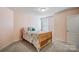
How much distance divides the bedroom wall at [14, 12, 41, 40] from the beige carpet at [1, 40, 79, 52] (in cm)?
13

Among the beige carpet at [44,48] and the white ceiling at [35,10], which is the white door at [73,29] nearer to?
the beige carpet at [44,48]

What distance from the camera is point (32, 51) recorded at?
168cm

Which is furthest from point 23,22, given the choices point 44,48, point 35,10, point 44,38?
point 44,48

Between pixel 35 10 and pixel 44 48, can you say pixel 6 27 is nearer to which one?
pixel 35 10

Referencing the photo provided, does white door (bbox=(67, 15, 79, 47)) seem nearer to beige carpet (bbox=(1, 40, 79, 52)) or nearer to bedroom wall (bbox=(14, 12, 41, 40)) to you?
beige carpet (bbox=(1, 40, 79, 52))

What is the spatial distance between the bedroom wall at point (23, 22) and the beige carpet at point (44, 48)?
0.13 meters

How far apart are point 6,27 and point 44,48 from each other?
2.40ft

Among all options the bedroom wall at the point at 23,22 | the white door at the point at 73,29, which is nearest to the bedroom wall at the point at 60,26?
the white door at the point at 73,29

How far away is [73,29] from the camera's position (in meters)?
1.68

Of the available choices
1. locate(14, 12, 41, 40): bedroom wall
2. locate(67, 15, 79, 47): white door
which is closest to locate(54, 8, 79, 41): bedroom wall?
locate(67, 15, 79, 47): white door
